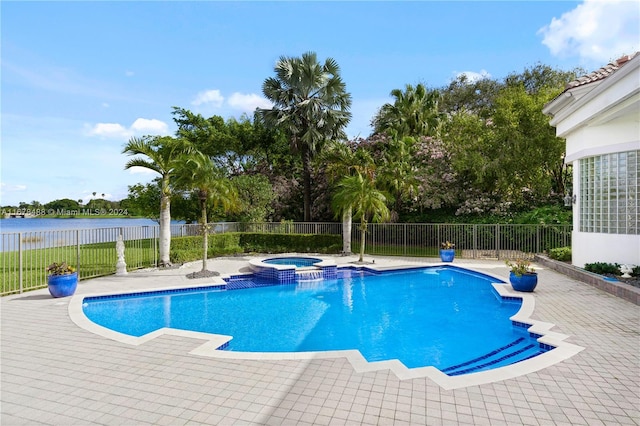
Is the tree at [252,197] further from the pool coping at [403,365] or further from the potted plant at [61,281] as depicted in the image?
the pool coping at [403,365]

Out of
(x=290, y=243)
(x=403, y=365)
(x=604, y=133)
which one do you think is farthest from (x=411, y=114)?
(x=403, y=365)

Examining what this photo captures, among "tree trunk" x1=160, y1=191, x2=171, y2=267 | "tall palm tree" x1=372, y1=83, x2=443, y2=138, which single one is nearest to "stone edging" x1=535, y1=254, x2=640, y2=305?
"tall palm tree" x1=372, y1=83, x2=443, y2=138

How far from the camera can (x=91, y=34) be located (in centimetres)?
1093

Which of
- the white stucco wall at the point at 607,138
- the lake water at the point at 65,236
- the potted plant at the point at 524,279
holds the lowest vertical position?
the potted plant at the point at 524,279

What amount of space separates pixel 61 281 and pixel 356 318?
7.36 meters

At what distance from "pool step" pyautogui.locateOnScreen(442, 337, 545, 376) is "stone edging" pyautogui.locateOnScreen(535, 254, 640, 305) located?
4009 mm

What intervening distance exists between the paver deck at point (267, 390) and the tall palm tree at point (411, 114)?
62.6 ft

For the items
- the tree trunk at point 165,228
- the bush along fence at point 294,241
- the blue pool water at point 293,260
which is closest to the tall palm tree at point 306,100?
the bush along fence at point 294,241

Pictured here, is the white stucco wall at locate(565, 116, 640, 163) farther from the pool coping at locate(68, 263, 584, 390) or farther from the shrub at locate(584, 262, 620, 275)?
the pool coping at locate(68, 263, 584, 390)

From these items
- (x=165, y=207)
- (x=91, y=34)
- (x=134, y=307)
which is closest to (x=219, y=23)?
(x=91, y=34)

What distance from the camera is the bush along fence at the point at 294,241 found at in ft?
44.6

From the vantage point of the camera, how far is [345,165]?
20484 mm

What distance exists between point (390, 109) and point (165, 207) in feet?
54.0

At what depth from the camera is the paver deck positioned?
11.6 ft
